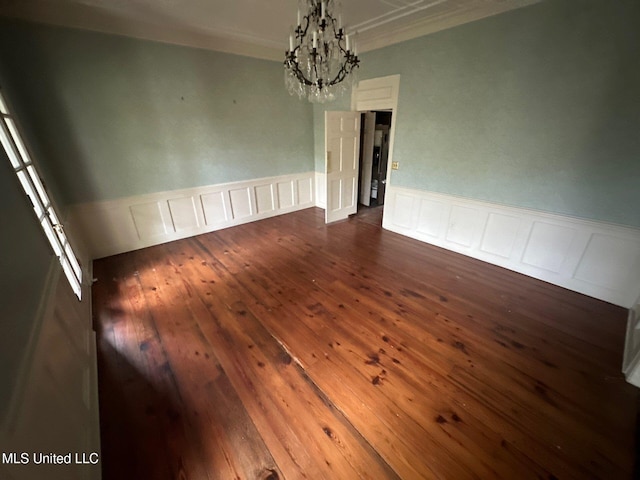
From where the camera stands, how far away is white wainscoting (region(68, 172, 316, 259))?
134 inches

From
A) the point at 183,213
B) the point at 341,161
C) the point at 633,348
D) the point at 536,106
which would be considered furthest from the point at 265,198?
the point at 633,348

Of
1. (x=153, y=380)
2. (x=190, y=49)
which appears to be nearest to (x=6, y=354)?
(x=153, y=380)

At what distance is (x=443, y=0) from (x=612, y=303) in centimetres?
356

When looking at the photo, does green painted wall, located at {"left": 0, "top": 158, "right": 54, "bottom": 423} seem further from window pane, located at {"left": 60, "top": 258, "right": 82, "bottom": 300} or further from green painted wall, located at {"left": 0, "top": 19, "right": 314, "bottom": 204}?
green painted wall, located at {"left": 0, "top": 19, "right": 314, "bottom": 204}

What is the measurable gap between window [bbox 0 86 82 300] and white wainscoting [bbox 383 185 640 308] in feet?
13.5

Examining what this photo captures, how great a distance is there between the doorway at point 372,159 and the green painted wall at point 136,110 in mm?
1666

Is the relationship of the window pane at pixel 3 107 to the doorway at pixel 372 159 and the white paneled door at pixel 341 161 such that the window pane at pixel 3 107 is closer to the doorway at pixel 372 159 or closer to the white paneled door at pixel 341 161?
the white paneled door at pixel 341 161

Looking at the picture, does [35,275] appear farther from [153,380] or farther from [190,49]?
[190,49]

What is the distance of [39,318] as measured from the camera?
121 centimetres

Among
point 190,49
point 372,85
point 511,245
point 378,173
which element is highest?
point 190,49

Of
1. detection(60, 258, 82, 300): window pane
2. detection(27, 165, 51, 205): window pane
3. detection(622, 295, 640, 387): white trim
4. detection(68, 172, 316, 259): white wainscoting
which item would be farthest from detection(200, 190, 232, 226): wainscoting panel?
detection(622, 295, 640, 387): white trim

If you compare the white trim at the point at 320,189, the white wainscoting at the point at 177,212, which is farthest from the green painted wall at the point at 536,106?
the white wainscoting at the point at 177,212

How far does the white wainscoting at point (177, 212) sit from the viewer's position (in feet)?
11.2

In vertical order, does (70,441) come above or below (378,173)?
below
